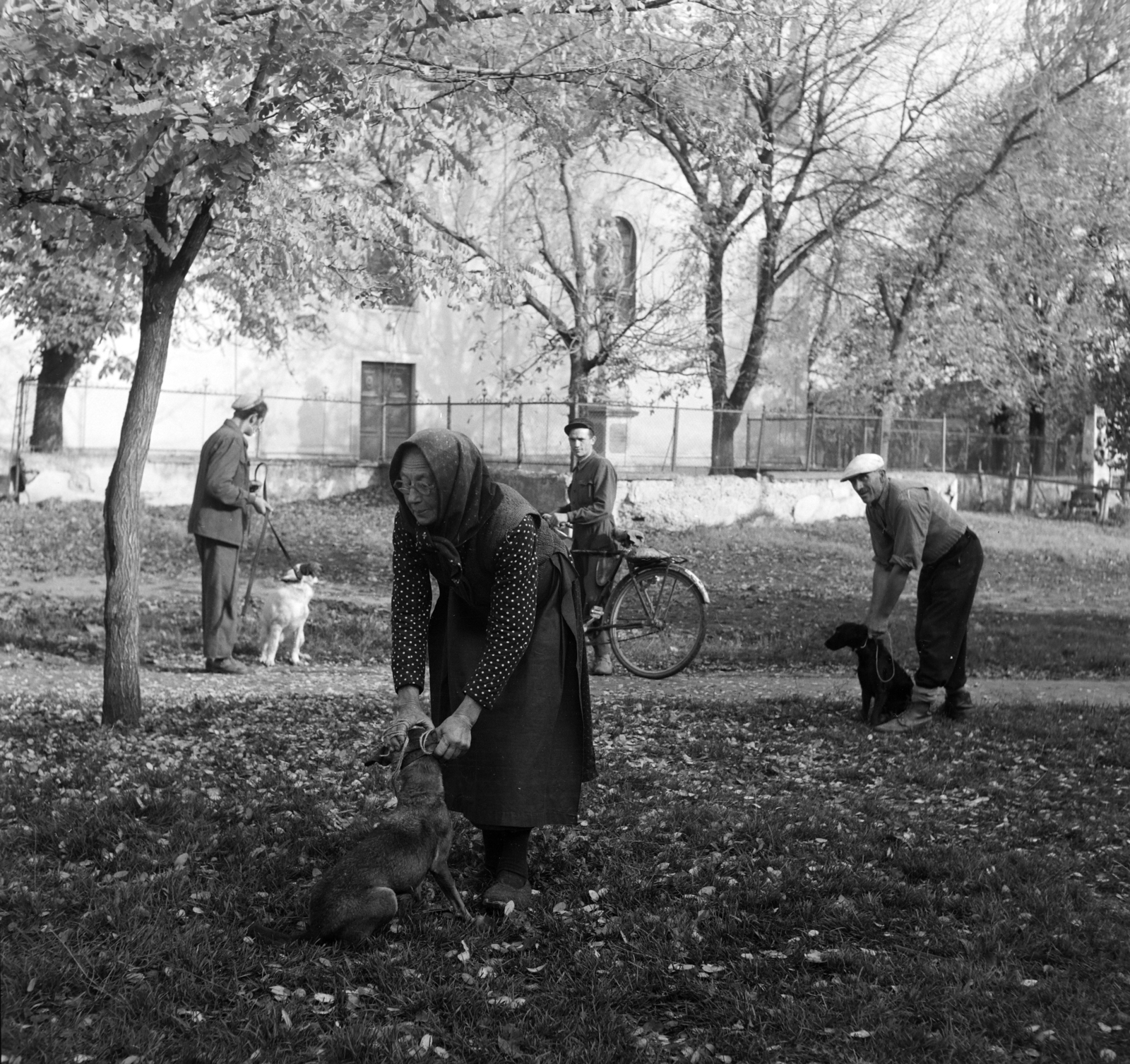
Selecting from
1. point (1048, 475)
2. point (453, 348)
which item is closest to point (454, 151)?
point (453, 348)

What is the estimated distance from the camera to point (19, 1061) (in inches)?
126

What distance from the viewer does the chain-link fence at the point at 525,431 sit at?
2302cm

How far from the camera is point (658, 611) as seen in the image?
400 inches

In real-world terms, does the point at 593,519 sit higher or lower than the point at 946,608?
higher

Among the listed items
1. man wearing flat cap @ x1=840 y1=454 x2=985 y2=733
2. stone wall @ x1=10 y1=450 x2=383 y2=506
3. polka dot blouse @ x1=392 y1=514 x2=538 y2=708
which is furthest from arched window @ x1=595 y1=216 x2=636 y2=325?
polka dot blouse @ x1=392 y1=514 x2=538 y2=708

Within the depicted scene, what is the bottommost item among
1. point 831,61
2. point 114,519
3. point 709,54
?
point 114,519

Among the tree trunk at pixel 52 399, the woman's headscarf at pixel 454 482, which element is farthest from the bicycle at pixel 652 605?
the tree trunk at pixel 52 399

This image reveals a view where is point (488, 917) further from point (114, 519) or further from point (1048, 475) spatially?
point (1048, 475)

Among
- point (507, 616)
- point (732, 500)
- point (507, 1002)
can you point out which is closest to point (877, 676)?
point (507, 616)

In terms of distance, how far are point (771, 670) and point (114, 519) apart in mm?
5797

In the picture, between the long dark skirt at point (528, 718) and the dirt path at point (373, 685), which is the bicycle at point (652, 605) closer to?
the dirt path at point (373, 685)

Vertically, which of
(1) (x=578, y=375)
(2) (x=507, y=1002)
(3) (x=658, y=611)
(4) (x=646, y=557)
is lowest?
(2) (x=507, y=1002)

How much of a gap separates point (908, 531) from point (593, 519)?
9.38 feet

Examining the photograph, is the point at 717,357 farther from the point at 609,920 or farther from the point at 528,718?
the point at 609,920
